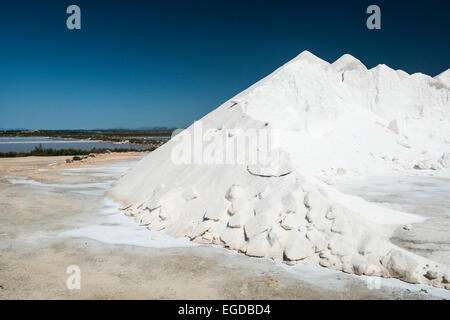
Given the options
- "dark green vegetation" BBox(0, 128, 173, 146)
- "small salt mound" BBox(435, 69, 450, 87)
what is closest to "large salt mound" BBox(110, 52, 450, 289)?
"small salt mound" BBox(435, 69, 450, 87)

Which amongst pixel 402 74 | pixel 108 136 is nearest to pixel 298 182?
pixel 402 74

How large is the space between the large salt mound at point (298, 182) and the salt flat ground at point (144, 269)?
0.29m

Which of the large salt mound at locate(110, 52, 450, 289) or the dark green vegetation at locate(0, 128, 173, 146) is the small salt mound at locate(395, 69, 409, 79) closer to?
the large salt mound at locate(110, 52, 450, 289)

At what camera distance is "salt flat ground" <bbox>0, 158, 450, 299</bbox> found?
3.94 metres

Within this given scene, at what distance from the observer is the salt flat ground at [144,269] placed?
3.94 meters

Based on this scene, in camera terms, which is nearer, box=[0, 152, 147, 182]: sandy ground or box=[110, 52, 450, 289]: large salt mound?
box=[110, 52, 450, 289]: large salt mound

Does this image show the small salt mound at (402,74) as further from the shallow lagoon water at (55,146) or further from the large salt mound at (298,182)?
the shallow lagoon water at (55,146)

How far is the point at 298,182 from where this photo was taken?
6043 millimetres

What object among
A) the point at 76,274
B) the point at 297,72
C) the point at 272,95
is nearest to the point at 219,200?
the point at 76,274

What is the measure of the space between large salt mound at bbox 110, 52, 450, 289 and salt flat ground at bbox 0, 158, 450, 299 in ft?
0.97

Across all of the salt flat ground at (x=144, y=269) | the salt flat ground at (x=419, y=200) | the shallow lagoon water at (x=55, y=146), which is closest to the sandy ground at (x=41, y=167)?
the salt flat ground at (x=144, y=269)

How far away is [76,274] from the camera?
4.48m

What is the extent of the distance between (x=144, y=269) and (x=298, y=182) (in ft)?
10.2
